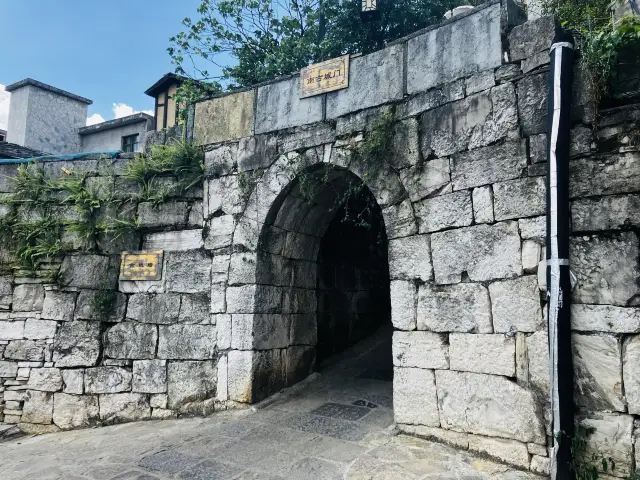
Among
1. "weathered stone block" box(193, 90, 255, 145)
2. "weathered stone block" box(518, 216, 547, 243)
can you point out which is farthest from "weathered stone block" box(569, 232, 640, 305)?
"weathered stone block" box(193, 90, 255, 145)

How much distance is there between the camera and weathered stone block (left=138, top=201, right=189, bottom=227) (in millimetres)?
5164

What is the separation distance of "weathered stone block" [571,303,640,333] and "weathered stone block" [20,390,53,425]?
5.10 meters

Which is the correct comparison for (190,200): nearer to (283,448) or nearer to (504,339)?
(283,448)

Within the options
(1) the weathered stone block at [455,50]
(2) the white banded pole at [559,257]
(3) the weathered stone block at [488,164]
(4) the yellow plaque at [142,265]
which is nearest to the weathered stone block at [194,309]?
(4) the yellow plaque at [142,265]

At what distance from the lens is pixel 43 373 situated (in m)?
5.10

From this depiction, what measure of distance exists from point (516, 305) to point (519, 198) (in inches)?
29.3

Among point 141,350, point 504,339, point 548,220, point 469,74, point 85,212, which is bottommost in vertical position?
point 141,350

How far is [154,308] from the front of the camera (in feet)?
16.5

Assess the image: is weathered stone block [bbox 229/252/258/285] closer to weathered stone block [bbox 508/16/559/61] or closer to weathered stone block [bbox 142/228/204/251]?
weathered stone block [bbox 142/228/204/251]

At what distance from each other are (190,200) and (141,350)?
1.67 m

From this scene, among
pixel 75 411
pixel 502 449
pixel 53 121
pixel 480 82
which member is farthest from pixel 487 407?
pixel 53 121

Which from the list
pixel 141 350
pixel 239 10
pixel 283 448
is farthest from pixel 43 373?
pixel 239 10

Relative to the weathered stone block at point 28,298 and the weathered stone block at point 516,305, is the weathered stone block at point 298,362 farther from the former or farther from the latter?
the weathered stone block at point 28,298

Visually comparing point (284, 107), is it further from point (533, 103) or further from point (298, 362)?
point (298, 362)
